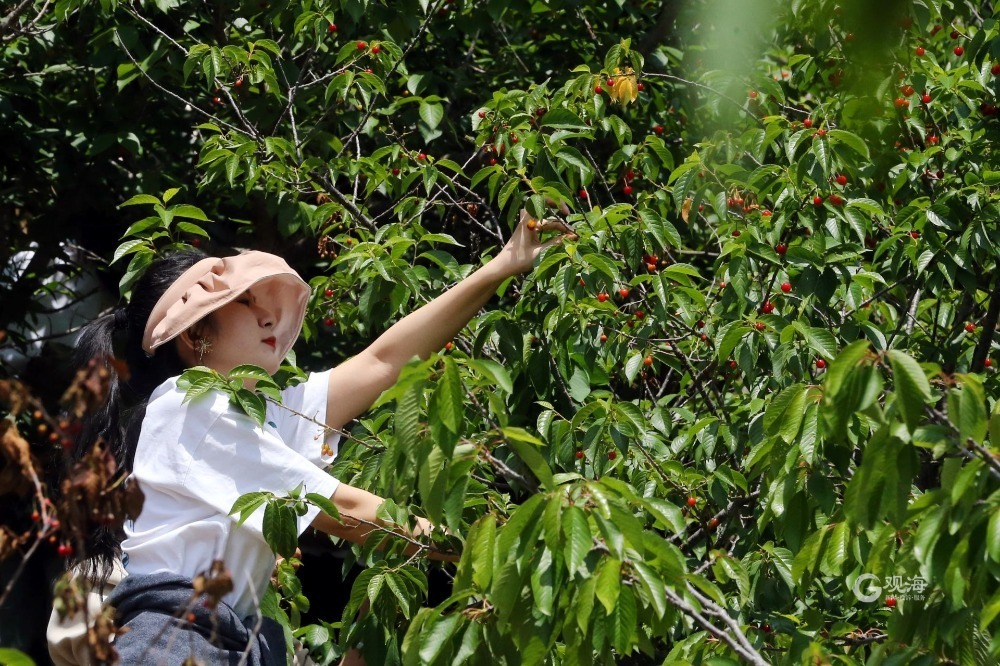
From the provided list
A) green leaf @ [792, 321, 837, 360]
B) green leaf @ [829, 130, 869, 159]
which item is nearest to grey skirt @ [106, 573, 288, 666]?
green leaf @ [792, 321, 837, 360]

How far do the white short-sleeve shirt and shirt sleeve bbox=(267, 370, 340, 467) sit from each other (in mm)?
329

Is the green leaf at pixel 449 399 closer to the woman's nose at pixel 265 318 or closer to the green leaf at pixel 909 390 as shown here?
the green leaf at pixel 909 390

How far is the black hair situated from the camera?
2.44 metres

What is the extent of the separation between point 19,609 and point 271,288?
120 inches

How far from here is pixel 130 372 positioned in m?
2.46

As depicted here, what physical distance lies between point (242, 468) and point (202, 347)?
1.07ft

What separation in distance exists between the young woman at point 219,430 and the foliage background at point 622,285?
0.17 meters

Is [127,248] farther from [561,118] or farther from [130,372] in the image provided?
[561,118]

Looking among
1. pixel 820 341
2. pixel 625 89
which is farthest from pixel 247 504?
pixel 625 89

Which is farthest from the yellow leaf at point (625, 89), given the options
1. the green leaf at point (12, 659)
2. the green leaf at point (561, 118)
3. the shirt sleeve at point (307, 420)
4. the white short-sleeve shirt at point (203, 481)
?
the green leaf at point (12, 659)

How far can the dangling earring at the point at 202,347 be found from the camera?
8.16ft

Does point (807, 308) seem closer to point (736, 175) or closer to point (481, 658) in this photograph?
point (736, 175)

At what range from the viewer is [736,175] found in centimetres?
341

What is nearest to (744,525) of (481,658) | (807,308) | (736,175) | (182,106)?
(807,308)
